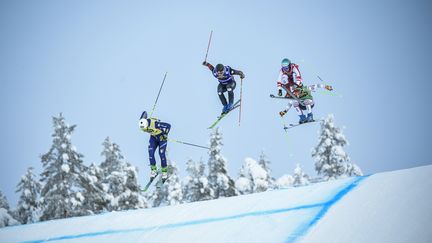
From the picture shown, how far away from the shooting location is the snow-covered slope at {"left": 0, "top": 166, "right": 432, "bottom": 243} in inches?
177

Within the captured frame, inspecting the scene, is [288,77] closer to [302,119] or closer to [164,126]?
[302,119]

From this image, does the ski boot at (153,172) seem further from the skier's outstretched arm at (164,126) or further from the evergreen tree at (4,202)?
the evergreen tree at (4,202)

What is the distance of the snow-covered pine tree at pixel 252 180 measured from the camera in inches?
1067

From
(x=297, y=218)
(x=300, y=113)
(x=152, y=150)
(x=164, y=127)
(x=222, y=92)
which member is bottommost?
(x=297, y=218)

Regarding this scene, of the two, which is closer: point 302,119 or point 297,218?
point 297,218

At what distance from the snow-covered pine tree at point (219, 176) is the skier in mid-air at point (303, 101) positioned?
44.0ft

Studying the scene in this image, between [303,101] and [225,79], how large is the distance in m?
2.98

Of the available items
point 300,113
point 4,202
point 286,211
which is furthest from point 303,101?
point 4,202

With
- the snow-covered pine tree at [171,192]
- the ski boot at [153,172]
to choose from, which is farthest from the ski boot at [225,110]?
the snow-covered pine tree at [171,192]

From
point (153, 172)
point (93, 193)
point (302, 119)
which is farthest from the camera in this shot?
point (93, 193)

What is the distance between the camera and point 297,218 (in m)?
5.51

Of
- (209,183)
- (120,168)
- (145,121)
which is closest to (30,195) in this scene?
(120,168)

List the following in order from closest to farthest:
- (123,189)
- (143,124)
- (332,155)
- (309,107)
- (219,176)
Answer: (143,124) → (309,107) → (123,189) → (332,155) → (219,176)

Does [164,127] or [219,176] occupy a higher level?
[164,127]
